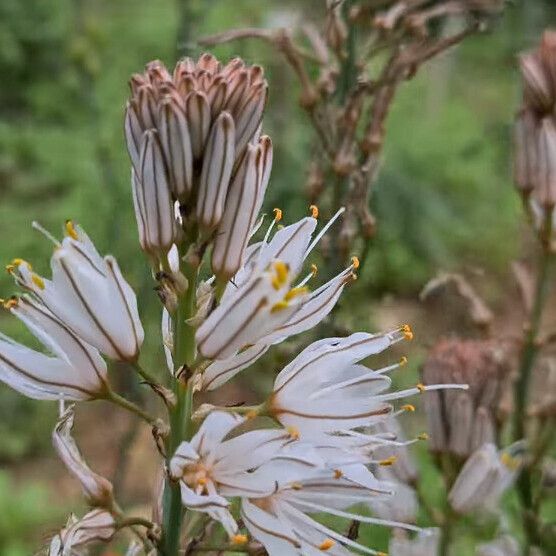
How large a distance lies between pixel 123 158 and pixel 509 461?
1.89 meters

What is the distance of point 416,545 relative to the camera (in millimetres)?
1295

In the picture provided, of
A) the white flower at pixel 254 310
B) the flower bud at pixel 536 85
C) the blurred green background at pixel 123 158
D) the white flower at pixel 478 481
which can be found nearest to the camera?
the white flower at pixel 254 310

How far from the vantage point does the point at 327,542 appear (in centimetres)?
88

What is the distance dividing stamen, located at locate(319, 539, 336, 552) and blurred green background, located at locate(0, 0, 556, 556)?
1004 millimetres

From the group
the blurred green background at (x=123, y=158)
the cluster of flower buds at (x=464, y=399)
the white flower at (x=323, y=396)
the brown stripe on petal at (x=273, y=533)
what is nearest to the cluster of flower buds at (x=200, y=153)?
the white flower at (x=323, y=396)

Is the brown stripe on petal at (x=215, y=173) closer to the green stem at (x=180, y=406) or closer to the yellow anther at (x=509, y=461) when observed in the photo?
the green stem at (x=180, y=406)

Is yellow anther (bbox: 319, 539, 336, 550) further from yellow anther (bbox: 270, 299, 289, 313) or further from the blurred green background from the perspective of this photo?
the blurred green background

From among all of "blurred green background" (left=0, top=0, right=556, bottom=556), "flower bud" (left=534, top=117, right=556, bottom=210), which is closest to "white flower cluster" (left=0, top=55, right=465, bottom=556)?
"flower bud" (left=534, top=117, right=556, bottom=210)

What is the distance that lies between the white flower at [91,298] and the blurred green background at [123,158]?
96cm

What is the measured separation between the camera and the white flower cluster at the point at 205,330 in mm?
821

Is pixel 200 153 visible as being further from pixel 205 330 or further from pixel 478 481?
pixel 478 481

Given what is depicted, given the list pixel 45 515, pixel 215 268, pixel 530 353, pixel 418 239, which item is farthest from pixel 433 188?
pixel 215 268

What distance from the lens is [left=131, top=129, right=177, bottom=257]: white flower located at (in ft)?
2.72

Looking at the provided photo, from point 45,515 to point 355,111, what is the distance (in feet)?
6.02
